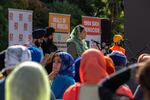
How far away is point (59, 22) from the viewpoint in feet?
54.4

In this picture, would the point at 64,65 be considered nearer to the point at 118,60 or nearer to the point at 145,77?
the point at 118,60

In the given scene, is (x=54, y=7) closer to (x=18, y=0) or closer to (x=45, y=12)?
(x=45, y=12)

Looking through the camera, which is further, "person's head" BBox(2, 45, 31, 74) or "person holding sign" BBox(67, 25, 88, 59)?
"person holding sign" BBox(67, 25, 88, 59)

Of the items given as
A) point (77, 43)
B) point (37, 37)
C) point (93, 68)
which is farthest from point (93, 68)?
point (77, 43)

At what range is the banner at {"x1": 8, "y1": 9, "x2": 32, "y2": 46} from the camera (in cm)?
1440

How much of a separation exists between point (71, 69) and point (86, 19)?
1144 centimetres

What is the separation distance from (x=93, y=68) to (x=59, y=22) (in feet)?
40.2

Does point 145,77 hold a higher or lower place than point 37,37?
higher

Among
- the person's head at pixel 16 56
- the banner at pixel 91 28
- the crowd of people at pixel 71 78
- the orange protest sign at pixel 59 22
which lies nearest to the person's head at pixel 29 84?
the crowd of people at pixel 71 78

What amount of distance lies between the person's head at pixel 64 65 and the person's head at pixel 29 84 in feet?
10.4

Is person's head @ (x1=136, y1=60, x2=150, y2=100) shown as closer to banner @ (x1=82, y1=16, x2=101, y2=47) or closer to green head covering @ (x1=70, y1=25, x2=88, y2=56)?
green head covering @ (x1=70, y1=25, x2=88, y2=56)

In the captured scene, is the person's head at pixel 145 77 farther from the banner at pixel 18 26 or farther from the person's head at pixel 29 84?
the banner at pixel 18 26

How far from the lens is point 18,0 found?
1166 inches

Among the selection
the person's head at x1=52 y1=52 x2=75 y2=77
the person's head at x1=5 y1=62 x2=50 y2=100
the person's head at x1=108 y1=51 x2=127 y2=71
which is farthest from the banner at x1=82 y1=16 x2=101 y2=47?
the person's head at x1=5 y1=62 x2=50 y2=100
